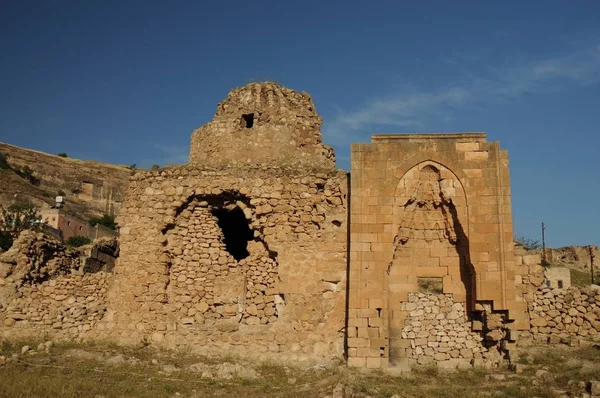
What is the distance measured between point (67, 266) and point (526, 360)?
10556 mm

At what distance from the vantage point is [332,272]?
11820 mm

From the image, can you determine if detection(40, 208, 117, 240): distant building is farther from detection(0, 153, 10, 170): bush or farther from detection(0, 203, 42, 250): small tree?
detection(0, 153, 10, 170): bush

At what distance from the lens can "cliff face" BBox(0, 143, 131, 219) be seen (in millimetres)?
71062

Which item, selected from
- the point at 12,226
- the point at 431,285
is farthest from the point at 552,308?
the point at 12,226

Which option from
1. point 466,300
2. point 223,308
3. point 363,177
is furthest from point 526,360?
point 223,308

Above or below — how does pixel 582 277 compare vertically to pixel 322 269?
above

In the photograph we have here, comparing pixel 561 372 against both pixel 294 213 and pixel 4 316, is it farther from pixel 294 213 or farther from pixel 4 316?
pixel 4 316

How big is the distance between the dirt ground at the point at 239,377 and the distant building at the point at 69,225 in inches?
1651

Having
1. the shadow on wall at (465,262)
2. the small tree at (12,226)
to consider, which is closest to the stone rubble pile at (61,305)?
the shadow on wall at (465,262)

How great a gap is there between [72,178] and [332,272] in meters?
71.4

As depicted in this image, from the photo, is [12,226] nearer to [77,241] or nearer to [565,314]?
[77,241]

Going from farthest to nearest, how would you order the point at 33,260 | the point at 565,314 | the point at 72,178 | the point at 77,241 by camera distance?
1. the point at 72,178
2. the point at 77,241
3. the point at 33,260
4. the point at 565,314

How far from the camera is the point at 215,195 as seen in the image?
12.5m

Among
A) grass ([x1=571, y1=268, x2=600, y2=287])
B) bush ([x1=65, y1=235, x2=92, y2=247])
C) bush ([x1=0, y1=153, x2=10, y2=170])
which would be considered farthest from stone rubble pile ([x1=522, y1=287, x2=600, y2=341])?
bush ([x1=0, y1=153, x2=10, y2=170])
